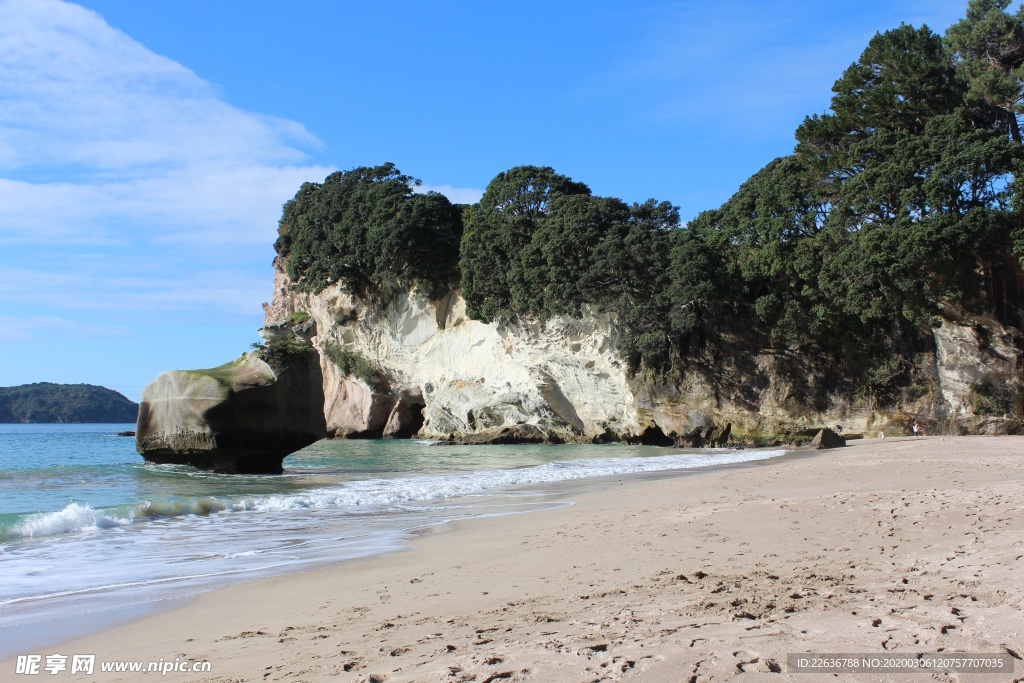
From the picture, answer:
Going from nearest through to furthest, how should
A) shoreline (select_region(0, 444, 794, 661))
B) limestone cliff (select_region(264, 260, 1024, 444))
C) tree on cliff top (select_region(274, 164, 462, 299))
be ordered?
shoreline (select_region(0, 444, 794, 661)) → limestone cliff (select_region(264, 260, 1024, 444)) → tree on cliff top (select_region(274, 164, 462, 299))

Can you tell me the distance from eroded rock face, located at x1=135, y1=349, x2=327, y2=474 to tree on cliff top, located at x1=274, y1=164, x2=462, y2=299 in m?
25.0

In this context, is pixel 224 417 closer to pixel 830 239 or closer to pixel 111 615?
pixel 111 615

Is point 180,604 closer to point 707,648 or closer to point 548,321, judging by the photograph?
point 707,648

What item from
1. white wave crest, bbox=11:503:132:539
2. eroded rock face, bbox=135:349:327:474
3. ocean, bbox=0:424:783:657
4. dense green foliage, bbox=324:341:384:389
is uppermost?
dense green foliage, bbox=324:341:384:389

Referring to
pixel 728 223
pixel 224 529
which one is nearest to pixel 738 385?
pixel 728 223

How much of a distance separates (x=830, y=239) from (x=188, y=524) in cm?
2814

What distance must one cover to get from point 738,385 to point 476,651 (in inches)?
1344

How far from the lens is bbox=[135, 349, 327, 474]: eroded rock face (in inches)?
724

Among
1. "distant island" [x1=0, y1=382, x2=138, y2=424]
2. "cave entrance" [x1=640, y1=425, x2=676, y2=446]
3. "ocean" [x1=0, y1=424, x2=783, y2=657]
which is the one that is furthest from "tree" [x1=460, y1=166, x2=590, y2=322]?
"distant island" [x1=0, y1=382, x2=138, y2=424]

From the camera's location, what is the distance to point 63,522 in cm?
952

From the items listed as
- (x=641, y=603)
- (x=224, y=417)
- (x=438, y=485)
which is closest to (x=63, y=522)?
(x=438, y=485)

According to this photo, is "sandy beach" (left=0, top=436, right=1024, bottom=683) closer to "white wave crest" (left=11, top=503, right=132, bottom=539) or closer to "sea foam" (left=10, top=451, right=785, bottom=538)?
"sea foam" (left=10, top=451, right=785, bottom=538)

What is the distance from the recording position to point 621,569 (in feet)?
19.2

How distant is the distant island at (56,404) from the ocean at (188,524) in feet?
435
